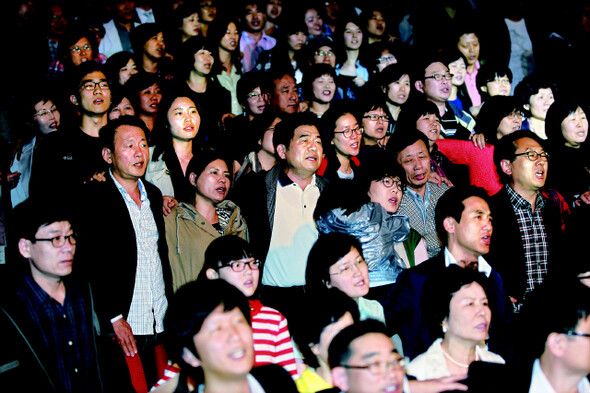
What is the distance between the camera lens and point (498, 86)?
7.49 metres

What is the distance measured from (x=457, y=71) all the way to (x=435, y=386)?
4.94 meters

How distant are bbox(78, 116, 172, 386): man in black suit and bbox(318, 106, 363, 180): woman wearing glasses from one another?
1.55 meters

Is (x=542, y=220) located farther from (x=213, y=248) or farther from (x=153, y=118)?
(x=153, y=118)

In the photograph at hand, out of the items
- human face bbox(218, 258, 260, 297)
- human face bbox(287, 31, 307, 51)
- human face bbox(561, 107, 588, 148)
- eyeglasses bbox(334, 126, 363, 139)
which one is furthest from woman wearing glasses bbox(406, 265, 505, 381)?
human face bbox(287, 31, 307, 51)

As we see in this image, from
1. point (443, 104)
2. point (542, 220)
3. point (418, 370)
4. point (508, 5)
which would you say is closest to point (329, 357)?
point (418, 370)

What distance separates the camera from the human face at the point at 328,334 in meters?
3.44

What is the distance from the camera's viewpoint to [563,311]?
3.32 metres

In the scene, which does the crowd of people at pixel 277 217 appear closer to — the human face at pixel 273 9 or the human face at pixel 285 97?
the human face at pixel 285 97

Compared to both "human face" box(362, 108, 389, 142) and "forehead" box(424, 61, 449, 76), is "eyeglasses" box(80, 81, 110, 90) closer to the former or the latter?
"human face" box(362, 108, 389, 142)

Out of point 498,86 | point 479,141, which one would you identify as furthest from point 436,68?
point 479,141

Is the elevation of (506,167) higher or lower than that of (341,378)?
higher

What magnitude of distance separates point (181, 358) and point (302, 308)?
991mm

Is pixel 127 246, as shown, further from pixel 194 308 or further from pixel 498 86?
pixel 498 86

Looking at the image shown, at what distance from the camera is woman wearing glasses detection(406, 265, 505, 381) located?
11.5 feet
